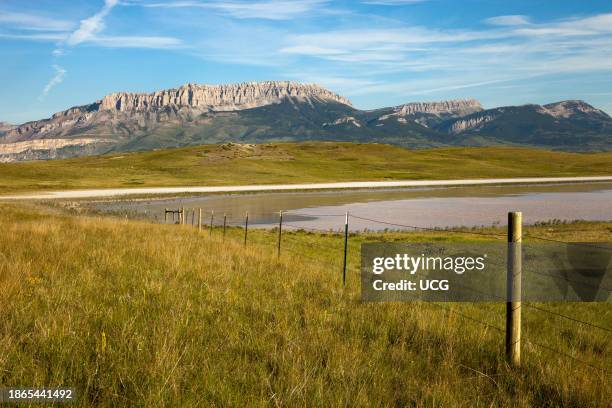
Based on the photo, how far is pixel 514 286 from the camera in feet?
21.0

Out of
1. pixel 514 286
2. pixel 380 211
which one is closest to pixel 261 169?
pixel 380 211

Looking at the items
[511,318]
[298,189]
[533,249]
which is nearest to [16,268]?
[511,318]

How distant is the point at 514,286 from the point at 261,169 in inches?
5079

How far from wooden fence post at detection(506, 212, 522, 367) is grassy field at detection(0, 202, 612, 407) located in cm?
23

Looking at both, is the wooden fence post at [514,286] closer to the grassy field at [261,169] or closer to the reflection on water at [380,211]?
the reflection on water at [380,211]

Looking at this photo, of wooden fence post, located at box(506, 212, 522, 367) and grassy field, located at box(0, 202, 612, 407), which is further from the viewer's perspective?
wooden fence post, located at box(506, 212, 522, 367)

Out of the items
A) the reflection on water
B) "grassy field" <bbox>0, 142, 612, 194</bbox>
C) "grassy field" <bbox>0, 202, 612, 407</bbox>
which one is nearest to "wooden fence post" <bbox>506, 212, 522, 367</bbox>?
Result: "grassy field" <bbox>0, 202, 612, 407</bbox>

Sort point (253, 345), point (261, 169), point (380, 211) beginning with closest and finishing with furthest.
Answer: point (253, 345) → point (380, 211) → point (261, 169)

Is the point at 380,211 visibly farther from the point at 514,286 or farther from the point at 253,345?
the point at 253,345

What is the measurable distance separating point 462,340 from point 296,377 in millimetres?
A: 3018

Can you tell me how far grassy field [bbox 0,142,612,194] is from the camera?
10354 centimetres

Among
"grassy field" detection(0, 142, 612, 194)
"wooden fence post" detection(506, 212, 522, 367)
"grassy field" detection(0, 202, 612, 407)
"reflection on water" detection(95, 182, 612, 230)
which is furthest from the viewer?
"grassy field" detection(0, 142, 612, 194)

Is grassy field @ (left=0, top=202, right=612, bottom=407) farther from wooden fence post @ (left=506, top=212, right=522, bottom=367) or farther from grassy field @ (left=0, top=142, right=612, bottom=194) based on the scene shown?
grassy field @ (left=0, top=142, right=612, bottom=194)

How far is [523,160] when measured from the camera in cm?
19325
